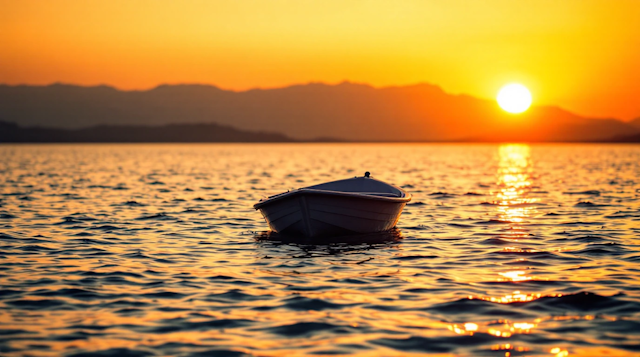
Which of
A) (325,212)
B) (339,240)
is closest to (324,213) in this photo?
(325,212)

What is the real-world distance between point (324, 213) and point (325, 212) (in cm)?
4

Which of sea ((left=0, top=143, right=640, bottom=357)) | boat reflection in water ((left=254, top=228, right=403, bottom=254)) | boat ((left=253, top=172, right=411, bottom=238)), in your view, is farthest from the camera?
boat ((left=253, top=172, right=411, bottom=238))

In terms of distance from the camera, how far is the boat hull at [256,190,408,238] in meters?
18.7

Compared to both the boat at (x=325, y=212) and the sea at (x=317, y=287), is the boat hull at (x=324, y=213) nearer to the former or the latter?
the boat at (x=325, y=212)

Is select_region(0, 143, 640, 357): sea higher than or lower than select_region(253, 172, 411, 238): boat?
lower

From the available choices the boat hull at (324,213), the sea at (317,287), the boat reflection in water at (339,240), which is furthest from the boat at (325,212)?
the sea at (317,287)

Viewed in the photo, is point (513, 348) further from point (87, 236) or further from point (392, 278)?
point (87, 236)

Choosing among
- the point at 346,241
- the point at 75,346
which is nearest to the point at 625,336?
the point at 75,346

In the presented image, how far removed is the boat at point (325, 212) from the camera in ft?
61.4

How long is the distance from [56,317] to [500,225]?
54.3 feet

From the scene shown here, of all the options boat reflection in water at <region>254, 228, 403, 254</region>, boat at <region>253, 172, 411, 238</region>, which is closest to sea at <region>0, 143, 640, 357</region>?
boat reflection in water at <region>254, 228, 403, 254</region>

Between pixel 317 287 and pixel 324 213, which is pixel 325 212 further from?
pixel 317 287

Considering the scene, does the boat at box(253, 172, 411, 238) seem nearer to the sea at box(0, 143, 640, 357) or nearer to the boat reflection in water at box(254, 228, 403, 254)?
the boat reflection in water at box(254, 228, 403, 254)

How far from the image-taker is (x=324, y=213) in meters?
18.9
